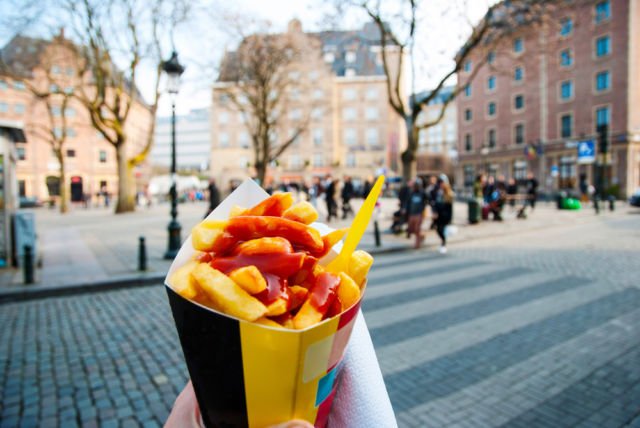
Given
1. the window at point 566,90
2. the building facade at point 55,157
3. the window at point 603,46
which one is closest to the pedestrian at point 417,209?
the window at point 603,46

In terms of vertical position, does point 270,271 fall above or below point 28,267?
above

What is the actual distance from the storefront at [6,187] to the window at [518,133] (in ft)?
141

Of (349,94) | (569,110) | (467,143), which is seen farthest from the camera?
(349,94)

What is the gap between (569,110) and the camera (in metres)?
36.6

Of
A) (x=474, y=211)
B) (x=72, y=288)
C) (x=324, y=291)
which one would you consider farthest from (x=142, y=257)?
(x=474, y=211)

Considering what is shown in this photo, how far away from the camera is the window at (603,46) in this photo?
33.1 metres

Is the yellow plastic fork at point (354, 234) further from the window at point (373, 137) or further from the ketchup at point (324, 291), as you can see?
the window at point (373, 137)

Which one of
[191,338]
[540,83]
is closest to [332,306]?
[191,338]

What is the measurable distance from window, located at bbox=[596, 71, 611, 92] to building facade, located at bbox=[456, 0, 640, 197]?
3.1 inches

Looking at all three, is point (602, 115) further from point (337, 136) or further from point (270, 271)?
point (270, 271)

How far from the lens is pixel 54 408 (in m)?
3.15

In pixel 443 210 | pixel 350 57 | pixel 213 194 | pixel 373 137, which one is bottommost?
pixel 443 210

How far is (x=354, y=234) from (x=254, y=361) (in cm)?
37

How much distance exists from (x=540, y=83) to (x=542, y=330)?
41.7 m
